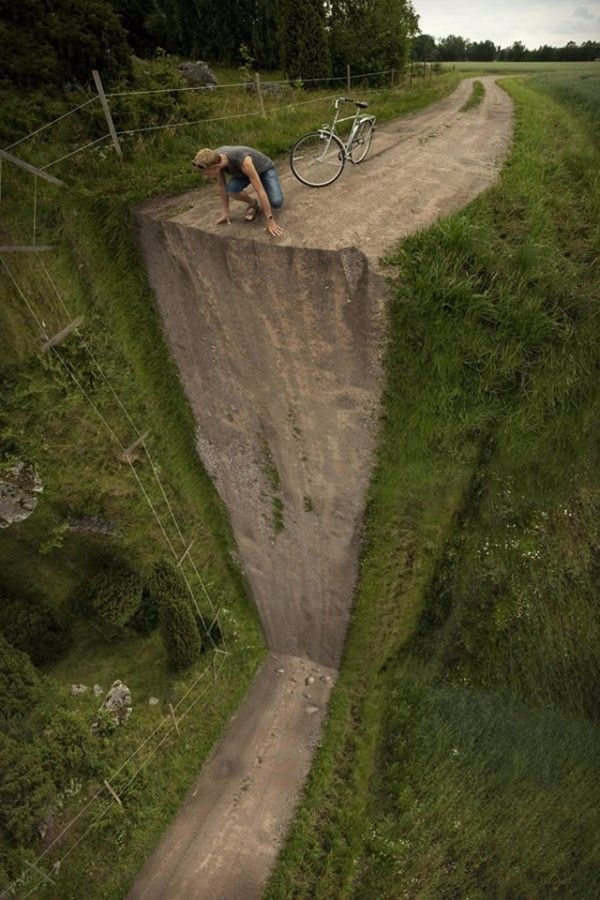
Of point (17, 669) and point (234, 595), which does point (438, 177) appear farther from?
point (17, 669)

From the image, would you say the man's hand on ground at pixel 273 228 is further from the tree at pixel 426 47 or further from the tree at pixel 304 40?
the tree at pixel 426 47

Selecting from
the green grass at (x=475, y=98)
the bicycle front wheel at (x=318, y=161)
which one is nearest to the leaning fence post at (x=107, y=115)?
the bicycle front wheel at (x=318, y=161)

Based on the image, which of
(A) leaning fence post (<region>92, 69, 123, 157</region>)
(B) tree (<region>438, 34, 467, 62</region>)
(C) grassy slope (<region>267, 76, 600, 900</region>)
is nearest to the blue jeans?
(C) grassy slope (<region>267, 76, 600, 900</region>)

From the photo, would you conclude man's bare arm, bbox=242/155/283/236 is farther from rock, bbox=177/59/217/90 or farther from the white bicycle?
rock, bbox=177/59/217/90

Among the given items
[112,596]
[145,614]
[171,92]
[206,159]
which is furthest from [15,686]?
[171,92]

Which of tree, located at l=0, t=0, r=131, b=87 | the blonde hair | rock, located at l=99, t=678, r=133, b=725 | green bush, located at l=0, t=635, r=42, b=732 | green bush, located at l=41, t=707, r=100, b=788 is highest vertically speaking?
tree, located at l=0, t=0, r=131, b=87

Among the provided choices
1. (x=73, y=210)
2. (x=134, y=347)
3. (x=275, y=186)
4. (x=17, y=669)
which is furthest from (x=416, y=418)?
(x=17, y=669)
